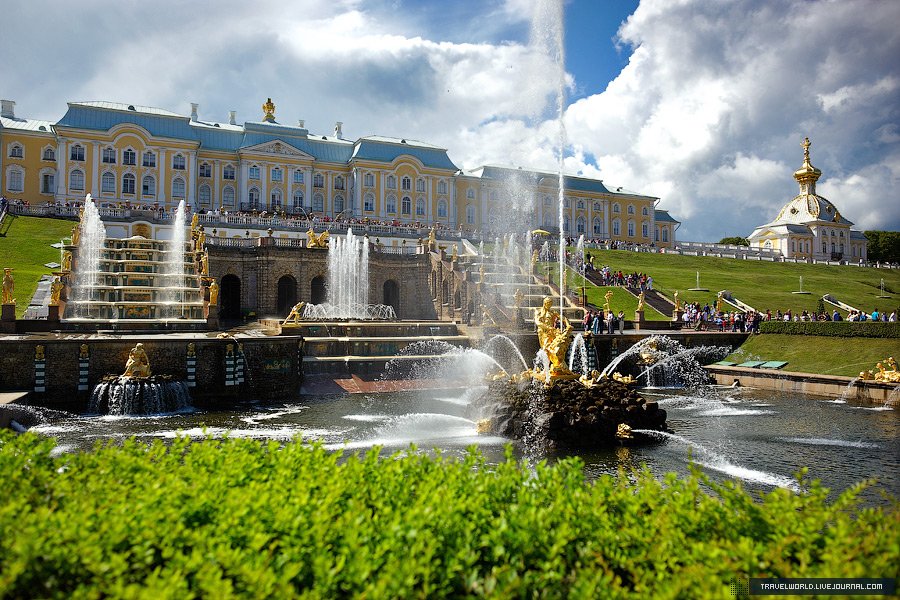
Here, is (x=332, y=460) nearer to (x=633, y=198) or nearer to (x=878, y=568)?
(x=878, y=568)

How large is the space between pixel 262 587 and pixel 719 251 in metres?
80.6

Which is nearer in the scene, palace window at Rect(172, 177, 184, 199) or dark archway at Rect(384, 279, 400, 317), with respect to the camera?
dark archway at Rect(384, 279, 400, 317)

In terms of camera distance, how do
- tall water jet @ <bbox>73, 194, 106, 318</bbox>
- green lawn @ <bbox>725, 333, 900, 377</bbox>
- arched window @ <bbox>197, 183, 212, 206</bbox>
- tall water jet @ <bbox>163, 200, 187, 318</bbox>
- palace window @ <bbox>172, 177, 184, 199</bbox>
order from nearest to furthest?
green lawn @ <bbox>725, 333, 900, 377</bbox>
tall water jet @ <bbox>73, 194, 106, 318</bbox>
tall water jet @ <bbox>163, 200, 187, 318</bbox>
palace window @ <bbox>172, 177, 184, 199</bbox>
arched window @ <bbox>197, 183, 212, 206</bbox>

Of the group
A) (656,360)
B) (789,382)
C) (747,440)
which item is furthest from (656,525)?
(656,360)

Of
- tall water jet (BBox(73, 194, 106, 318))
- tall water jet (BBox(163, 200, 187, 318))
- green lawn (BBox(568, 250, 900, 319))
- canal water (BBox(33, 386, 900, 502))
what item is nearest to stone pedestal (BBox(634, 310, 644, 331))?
green lawn (BBox(568, 250, 900, 319))

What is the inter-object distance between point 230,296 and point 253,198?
29.8 metres

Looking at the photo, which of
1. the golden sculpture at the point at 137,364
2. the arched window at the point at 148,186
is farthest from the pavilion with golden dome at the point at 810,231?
the golden sculpture at the point at 137,364

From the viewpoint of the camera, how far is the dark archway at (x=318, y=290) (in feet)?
132

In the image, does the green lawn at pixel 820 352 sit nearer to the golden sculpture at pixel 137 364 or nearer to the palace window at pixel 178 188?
the golden sculpture at pixel 137 364

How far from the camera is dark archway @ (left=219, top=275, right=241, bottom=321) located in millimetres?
38906

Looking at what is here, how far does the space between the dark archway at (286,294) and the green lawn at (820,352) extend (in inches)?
1060

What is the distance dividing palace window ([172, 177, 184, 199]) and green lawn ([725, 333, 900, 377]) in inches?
2221

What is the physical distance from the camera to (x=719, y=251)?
7538cm

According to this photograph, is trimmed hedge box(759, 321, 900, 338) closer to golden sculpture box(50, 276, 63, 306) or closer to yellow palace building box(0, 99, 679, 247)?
golden sculpture box(50, 276, 63, 306)
